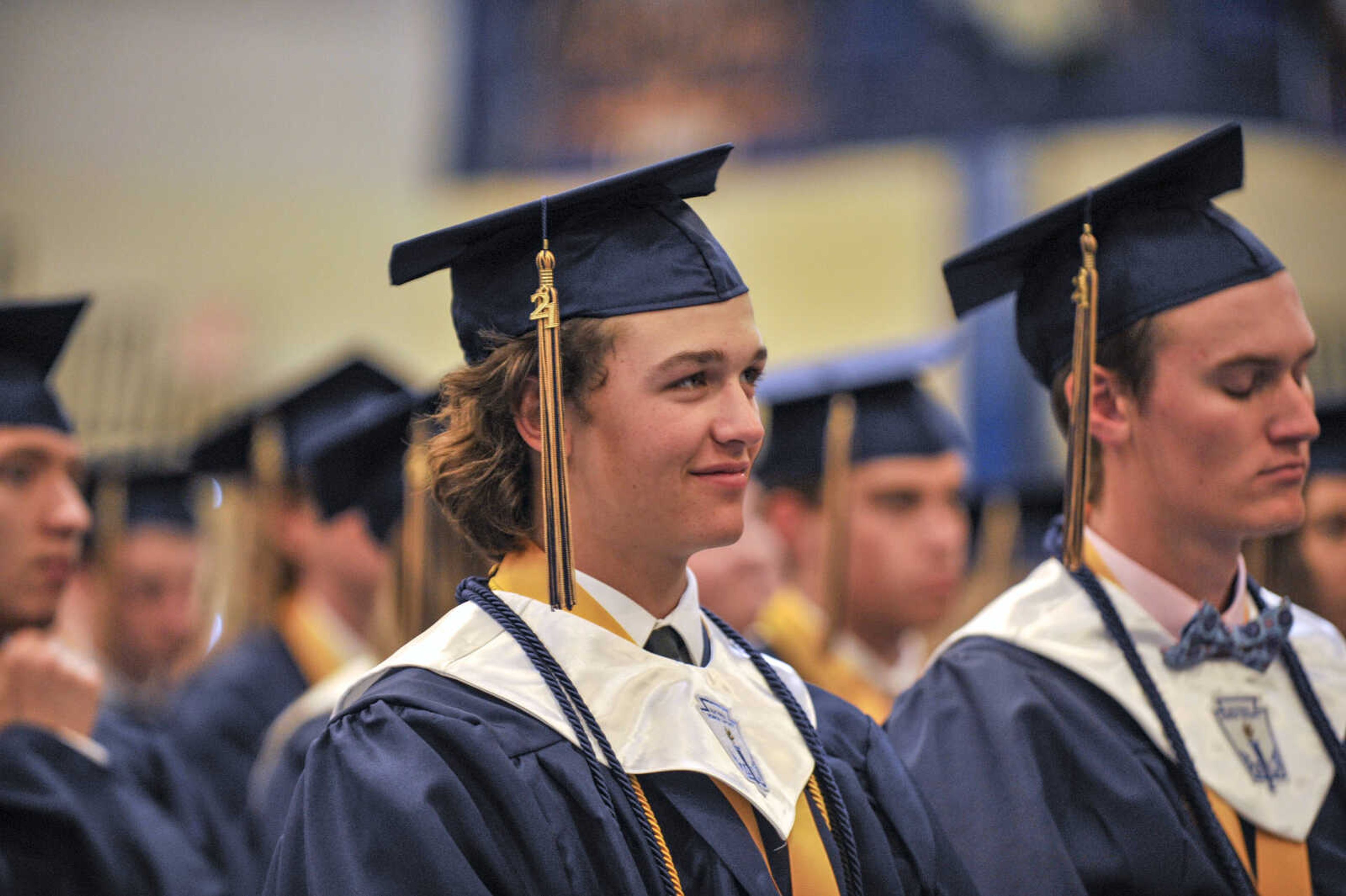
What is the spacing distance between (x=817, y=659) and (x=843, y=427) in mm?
714

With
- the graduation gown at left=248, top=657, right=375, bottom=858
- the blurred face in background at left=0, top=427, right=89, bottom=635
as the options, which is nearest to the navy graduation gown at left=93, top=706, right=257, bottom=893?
the graduation gown at left=248, top=657, right=375, bottom=858

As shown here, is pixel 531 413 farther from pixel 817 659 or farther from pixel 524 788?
pixel 817 659

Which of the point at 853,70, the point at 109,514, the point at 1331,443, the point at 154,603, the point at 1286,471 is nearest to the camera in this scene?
the point at 1286,471

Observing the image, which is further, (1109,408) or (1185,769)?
(1109,408)

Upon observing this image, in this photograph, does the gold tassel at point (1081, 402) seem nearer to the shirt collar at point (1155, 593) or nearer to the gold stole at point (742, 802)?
the shirt collar at point (1155, 593)

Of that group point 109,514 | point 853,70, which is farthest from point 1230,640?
point 853,70

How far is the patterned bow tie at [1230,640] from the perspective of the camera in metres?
2.52

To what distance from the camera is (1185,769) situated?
2361mm

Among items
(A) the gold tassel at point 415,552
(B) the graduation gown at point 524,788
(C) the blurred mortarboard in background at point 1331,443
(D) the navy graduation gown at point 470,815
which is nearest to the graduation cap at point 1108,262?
(B) the graduation gown at point 524,788

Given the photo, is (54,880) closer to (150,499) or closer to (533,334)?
(533,334)

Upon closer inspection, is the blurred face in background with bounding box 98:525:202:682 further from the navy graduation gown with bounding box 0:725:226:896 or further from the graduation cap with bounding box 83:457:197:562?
the navy graduation gown with bounding box 0:725:226:896

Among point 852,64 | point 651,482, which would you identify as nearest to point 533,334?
point 651,482

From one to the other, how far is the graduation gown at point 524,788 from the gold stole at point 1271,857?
0.57m

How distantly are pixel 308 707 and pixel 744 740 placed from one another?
2.38 metres
